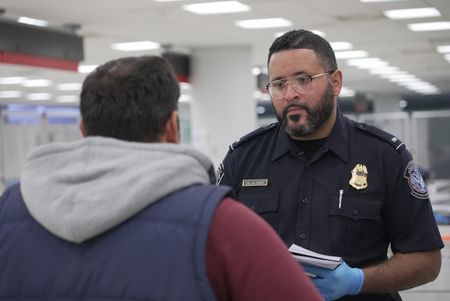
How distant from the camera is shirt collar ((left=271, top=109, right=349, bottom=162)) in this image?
2.13 meters

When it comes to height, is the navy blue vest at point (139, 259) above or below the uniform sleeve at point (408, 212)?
above

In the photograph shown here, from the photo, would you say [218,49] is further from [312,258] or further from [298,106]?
[312,258]

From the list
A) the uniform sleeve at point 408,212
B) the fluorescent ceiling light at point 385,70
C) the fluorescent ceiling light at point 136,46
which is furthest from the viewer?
the fluorescent ceiling light at point 385,70

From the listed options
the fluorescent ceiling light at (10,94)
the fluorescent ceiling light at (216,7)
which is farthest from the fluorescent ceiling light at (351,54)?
the fluorescent ceiling light at (10,94)

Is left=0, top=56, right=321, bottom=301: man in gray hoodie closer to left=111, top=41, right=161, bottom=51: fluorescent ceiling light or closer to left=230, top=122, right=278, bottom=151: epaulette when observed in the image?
left=230, top=122, right=278, bottom=151: epaulette

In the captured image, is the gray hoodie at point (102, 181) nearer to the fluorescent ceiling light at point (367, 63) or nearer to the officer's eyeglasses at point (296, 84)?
the officer's eyeglasses at point (296, 84)

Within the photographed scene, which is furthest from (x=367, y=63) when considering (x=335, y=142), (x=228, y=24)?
(x=335, y=142)

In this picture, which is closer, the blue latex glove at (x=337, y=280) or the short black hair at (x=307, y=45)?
the blue latex glove at (x=337, y=280)

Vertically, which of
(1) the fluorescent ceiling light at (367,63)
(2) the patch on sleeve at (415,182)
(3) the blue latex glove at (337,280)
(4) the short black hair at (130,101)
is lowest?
(1) the fluorescent ceiling light at (367,63)

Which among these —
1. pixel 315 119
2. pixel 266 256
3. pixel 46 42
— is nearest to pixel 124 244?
pixel 266 256

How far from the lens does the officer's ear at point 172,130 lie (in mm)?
1271

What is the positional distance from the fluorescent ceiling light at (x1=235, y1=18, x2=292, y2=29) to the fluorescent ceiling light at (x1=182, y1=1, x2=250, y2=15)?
790 mm

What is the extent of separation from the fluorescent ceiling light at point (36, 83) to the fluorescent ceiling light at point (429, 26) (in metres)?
8.73

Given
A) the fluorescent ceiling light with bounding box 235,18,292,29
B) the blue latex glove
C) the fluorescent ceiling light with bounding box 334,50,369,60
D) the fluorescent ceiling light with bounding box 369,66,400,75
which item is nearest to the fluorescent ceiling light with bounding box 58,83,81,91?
the fluorescent ceiling light with bounding box 334,50,369,60
